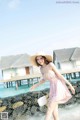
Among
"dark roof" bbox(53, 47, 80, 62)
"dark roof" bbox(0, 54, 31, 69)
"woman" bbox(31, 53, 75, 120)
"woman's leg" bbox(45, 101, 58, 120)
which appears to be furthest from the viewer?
"dark roof" bbox(53, 47, 80, 62)

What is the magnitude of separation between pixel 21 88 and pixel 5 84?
5.78 feet

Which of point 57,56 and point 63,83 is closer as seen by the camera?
point 63,83

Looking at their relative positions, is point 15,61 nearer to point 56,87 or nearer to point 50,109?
point 56,87

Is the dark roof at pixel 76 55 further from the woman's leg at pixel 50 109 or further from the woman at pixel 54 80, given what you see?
the woman's leg at pixel 50 109

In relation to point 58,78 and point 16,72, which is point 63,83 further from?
point 16,72

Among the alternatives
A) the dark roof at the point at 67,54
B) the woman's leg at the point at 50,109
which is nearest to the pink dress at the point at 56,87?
the woman's leg at the point at 50,109

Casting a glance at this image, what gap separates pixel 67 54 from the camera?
3312 centimetres

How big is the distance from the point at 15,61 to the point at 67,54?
18.9 ft

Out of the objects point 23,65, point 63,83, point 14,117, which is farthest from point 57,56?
point 63,83

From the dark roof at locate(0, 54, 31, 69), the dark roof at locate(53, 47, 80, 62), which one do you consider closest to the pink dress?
the dark roof at locate(0, 54, 31, 69)

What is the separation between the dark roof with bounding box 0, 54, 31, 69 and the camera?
31.3 meters

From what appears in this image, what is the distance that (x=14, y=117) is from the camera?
32.4 ft

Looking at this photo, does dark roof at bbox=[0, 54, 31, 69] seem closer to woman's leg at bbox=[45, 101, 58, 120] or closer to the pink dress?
the pink dress

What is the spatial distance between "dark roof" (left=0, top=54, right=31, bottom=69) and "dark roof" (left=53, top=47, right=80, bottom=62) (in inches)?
135
